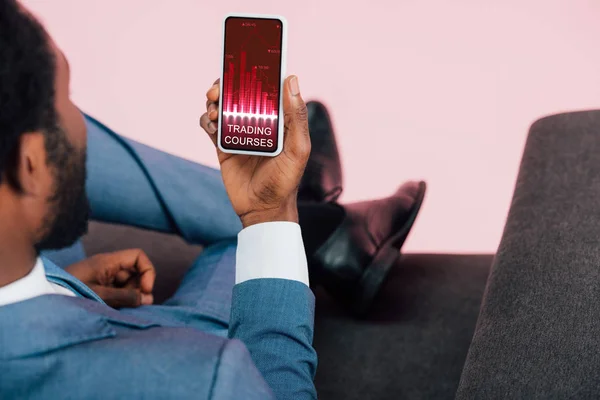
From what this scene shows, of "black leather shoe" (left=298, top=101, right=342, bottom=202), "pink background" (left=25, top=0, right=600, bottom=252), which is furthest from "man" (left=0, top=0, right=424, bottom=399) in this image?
"pink background" (left=25, top=0, right=600, bottom=252)

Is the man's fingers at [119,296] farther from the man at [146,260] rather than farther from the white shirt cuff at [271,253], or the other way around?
the white shirt cuff at [271,253]

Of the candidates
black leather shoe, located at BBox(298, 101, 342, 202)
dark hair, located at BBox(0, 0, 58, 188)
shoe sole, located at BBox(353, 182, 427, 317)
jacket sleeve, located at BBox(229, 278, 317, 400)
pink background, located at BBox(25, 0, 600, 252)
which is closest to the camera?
dark hair, located at BBox(0, 0, 58, 188)

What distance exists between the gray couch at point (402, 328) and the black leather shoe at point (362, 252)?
34 millimetres

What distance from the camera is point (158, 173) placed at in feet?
3.77

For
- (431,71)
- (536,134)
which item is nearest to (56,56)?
(536,134)

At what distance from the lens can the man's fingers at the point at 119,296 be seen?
0.99 meters

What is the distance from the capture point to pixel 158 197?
45.6 inches

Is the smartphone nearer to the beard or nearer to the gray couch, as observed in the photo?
the beard

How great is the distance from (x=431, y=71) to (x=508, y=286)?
3.81 ft

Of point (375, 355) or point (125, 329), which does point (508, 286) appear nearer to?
point (375, 355)

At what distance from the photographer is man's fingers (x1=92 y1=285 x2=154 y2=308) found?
988 millimetres

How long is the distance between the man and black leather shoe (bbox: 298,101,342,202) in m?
0.16

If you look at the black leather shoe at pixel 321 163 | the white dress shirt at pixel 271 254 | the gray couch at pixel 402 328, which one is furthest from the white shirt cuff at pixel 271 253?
the black leather shoe at pixel 321 163

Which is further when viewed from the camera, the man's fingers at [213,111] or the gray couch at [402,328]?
the gray couch at [402,328]
